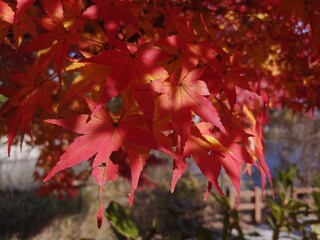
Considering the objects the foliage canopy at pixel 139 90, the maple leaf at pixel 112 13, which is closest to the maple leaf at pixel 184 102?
the foliage canopy at pixel 139 90

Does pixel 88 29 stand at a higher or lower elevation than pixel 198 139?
higher

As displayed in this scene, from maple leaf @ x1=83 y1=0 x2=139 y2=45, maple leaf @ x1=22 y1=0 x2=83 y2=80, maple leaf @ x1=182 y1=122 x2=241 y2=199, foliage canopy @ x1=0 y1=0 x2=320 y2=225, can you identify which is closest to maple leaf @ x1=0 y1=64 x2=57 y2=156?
foliage canopy @ x1=0 y1=0 x2=320 y2=225

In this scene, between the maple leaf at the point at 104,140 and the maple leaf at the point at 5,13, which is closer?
the maple leaf at the point at 104,140

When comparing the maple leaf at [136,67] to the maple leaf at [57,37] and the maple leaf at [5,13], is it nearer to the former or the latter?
the maple leaf at [57,37]

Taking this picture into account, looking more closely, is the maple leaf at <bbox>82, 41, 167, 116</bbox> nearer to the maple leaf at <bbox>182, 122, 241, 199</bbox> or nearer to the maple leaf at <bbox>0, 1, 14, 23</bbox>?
the maple leaf at <bbox>182, 122, 241, 199</bbox>

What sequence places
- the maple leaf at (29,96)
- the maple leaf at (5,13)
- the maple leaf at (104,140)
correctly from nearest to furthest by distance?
the maple leaf at (104,140), the maple leaf at (5,13), the maple leaf at (29,96)

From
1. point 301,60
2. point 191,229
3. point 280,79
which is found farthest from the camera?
point 191,229

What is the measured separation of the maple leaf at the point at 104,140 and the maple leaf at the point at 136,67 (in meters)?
0.04

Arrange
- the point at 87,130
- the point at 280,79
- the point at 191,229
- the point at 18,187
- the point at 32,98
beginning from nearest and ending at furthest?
the point at 87,130
the point at 32,98
the point at 280,79
the point at 191,229
the point at 18,187

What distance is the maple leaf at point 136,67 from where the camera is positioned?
66cm

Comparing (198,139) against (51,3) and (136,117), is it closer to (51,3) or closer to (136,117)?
(136,117)

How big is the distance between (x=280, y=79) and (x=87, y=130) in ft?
4.73

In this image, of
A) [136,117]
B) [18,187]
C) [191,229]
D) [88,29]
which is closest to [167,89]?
[136,117]

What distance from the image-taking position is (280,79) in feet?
6.20
